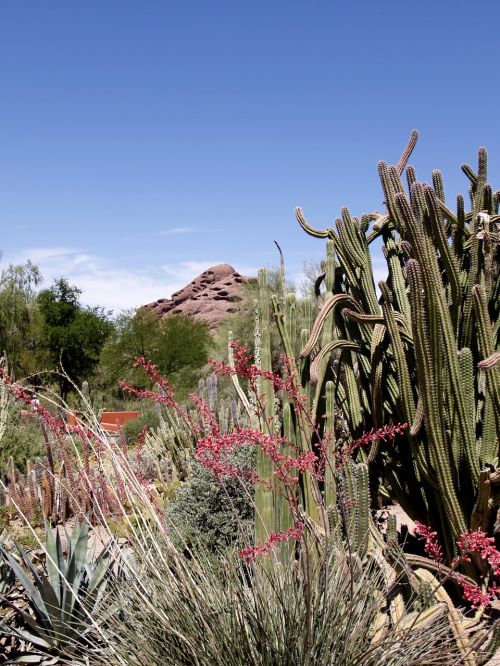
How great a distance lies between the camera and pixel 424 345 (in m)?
3.96

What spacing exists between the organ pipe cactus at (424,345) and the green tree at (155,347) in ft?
92.5

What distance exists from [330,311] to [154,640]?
2.44m

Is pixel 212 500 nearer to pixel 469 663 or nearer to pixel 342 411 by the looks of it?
pixel 342 411

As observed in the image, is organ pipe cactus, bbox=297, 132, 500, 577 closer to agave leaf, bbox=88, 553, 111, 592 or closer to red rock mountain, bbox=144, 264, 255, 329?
agave leaf, bbox=88, 553, 111, 592

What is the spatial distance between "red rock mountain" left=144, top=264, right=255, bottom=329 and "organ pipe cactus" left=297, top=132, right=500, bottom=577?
7155 cm

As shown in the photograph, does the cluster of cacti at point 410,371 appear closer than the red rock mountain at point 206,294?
Yes

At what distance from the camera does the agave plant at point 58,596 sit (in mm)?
3400

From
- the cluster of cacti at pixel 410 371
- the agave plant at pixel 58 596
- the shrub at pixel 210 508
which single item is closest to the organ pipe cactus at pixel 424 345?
the cluster of cacti at pixel 410 371

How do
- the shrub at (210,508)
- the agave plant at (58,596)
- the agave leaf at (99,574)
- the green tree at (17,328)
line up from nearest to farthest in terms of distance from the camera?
1. the agave plant at (58,596)
2. the agave leaf at (99,574)
3. the shrub at (210,508)
4. the green tree at (17,328)

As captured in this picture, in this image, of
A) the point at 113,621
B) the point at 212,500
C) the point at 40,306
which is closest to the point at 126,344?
the point at 40,306

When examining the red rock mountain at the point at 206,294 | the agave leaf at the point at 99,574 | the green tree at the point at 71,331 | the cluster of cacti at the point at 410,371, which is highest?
the red rock mountain at the point at 206,294

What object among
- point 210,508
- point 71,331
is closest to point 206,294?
point 71,331

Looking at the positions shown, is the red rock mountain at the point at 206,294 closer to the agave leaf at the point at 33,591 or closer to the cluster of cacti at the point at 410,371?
the cluster of cacti at the point at 410,371

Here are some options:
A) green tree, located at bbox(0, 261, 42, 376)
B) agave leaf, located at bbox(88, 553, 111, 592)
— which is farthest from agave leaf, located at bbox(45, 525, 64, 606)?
green tree, located at bbox(0, 261, 42, 376)
